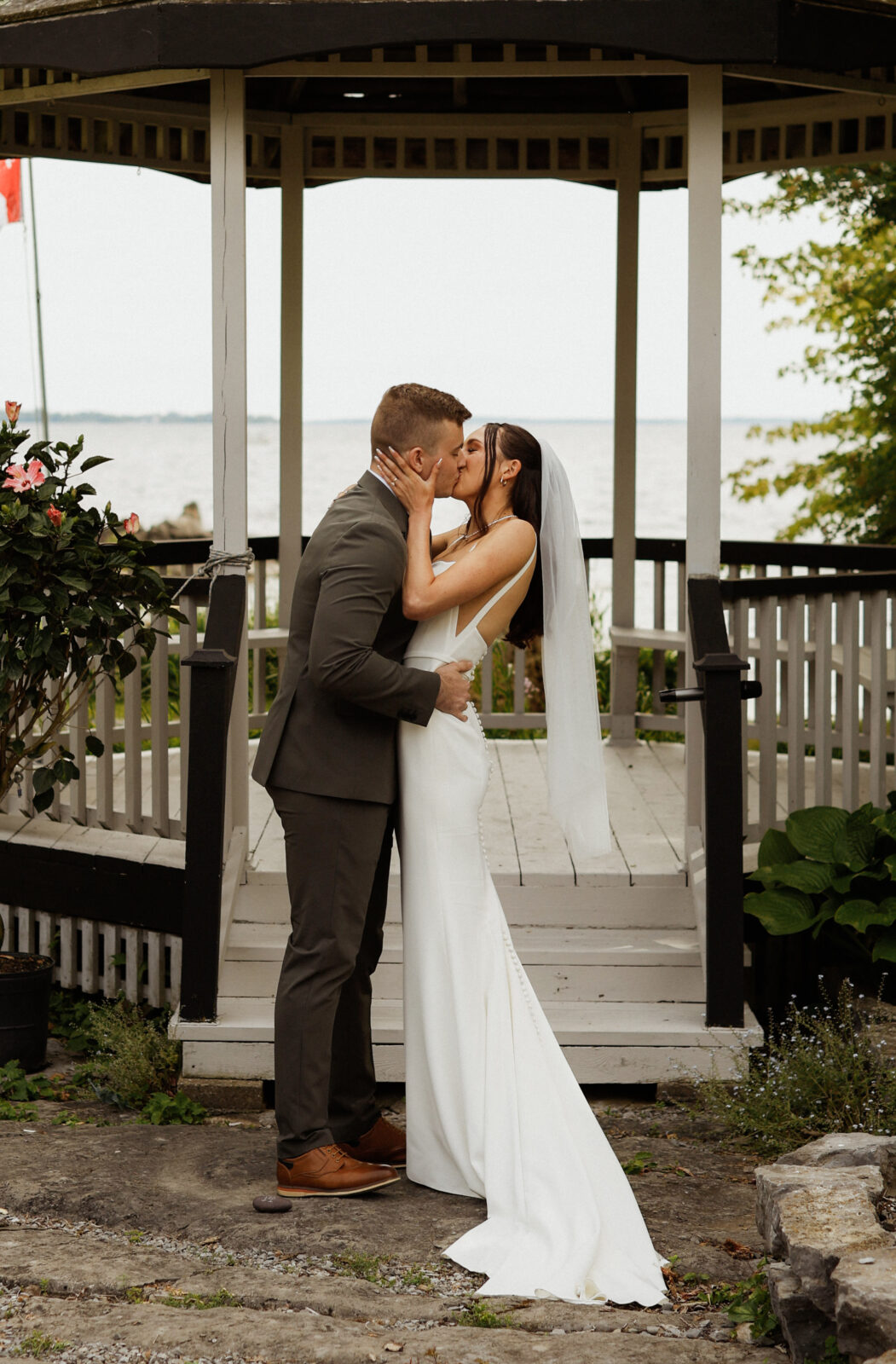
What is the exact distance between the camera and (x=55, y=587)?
16.5 ft

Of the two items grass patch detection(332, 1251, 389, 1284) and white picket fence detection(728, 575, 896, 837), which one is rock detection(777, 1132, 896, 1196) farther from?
white picket fence detection(728, 575, 896, 837)

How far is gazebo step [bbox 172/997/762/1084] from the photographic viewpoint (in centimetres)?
486

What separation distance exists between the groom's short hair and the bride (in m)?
0.06

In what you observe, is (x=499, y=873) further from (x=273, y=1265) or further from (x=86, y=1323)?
(x=86, y=1323)

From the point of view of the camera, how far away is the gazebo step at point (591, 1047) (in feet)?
15.9

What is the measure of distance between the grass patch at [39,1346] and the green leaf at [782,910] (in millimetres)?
2710

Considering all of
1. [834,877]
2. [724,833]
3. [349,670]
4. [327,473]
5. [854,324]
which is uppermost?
[327,473]

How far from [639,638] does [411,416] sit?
11.5 feet

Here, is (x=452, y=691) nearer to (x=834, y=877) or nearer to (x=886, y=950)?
(x=834, y=877)

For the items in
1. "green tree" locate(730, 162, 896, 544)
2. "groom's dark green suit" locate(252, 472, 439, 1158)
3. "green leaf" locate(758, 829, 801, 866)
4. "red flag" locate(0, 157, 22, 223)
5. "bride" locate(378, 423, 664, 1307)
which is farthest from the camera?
"red flag" locate(0, 157, 22, 223)

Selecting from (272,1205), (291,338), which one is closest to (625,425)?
(291,338)

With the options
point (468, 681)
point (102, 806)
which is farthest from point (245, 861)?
point (468, 681)

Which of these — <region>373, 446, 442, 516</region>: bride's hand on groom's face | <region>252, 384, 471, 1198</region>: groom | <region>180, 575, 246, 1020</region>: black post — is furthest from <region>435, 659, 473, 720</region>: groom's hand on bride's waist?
<region>180, 575, 246, 1020</region>: black post

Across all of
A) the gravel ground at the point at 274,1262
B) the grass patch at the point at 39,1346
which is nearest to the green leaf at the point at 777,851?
the gravel ground at the point at 274,1262
